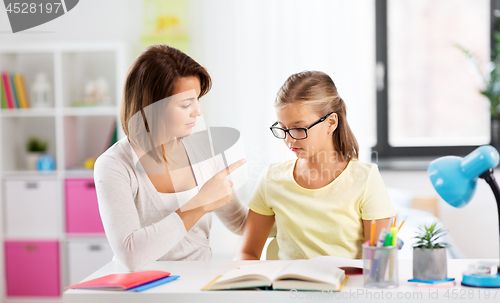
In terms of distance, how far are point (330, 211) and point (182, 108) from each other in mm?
471

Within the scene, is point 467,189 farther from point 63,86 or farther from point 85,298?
point 63,86

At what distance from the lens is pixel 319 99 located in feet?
4.16

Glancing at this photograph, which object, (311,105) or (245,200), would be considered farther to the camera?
(245,200)

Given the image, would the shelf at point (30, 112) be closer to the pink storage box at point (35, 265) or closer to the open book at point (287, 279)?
the pink storage box at point (35, 265)

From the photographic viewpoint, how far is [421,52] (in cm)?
297

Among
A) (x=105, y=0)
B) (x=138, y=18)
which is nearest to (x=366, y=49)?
(x=138, y=18)

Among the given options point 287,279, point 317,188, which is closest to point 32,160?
point 317,188

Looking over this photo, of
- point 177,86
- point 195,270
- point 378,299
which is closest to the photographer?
point 378,299

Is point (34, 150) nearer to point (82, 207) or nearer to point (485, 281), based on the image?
point (82, 207)

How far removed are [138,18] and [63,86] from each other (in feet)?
2.11

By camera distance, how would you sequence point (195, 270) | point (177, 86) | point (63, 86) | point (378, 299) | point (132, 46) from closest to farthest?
point (378, 299) < point (195, 270) < point (177, 86) < point (63, 86) < point (132, 46)

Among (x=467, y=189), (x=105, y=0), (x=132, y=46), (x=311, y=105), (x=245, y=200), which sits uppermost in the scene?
(x=105, y=0)

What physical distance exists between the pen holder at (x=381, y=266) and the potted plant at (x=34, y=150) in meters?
2.31

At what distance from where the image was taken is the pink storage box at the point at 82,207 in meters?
2.59
